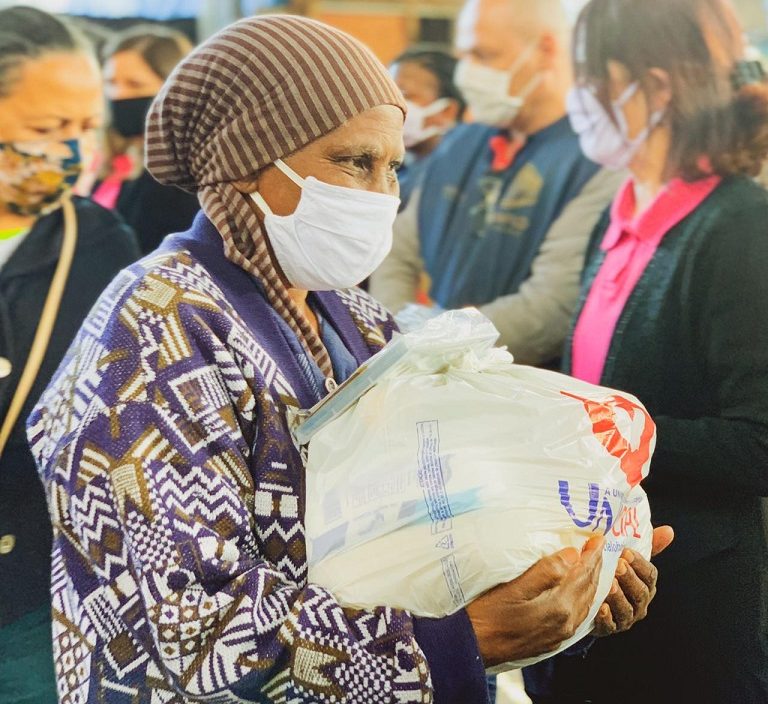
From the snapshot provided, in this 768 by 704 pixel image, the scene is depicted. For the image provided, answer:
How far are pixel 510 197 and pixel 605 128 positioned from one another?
21.8 inches

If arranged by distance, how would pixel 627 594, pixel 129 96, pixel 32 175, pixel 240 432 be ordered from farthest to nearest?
pixel 129 96
pixel 32 175
pixel 627 594
pixel 240 432

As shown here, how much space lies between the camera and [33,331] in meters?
1.93

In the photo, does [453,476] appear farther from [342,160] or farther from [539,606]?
[342,160]

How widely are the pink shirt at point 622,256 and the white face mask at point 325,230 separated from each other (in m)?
0.78

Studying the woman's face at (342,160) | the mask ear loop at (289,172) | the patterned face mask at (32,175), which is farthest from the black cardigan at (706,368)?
the patterned face mask at (32,175)

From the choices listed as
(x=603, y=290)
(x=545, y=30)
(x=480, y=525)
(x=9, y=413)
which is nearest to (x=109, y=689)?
(x=480, y=525)

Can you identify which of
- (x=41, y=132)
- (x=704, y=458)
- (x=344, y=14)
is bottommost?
(x=344, y=14)

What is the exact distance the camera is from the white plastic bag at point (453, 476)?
1.23 m

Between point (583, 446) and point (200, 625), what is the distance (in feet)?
1.86

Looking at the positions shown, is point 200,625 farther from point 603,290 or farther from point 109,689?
point 603,290

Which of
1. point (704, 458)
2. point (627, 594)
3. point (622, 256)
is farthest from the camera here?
point (622, 256)

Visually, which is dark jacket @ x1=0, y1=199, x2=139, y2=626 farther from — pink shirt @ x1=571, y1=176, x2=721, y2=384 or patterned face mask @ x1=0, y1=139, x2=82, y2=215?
pink shirt @ x1=571, y1=176, x2=721, y2=384

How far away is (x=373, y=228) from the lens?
1594 mm

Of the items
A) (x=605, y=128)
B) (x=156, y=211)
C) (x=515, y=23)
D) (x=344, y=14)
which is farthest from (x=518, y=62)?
(x=344, y=14)
